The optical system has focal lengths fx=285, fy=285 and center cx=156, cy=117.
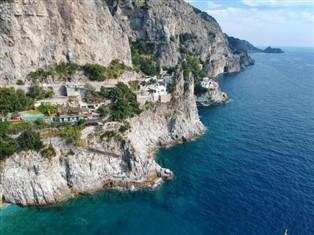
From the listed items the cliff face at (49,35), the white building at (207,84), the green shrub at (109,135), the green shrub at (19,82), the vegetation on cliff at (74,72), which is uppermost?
the cliff face at (49,35)

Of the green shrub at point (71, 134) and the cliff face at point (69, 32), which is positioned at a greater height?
the cliff face at point (69, 32)

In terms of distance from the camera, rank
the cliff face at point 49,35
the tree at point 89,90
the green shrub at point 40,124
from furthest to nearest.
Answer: the tree at point 89,90
the cliff face at point 49,35
the green shrub at point 40,124

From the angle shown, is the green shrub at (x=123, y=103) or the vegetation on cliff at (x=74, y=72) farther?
the vegetation on cliff at (x=74, y=72)

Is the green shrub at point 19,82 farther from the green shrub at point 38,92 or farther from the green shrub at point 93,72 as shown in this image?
the green shrub at point 93,72

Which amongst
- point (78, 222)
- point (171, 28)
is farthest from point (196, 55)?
point (78, 222)

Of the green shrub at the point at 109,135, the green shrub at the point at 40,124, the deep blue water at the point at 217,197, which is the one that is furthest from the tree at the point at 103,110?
the deep blue water at the point at 217,197

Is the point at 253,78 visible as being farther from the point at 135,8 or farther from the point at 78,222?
the point at 78,222

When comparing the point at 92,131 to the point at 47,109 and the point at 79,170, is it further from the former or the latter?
the point at 47,109
